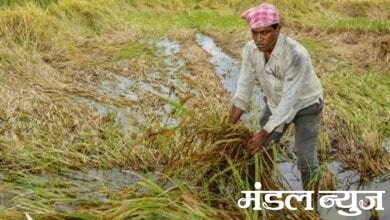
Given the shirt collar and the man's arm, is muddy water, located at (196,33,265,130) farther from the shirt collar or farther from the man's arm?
the shirt collar

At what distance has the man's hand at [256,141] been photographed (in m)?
3.08

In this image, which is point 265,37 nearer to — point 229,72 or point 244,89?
point 244,89

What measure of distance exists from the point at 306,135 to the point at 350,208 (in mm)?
733

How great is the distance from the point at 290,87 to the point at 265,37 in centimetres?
31

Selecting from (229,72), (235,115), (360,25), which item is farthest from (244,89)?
(360,25)

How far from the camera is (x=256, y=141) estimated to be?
3.13m

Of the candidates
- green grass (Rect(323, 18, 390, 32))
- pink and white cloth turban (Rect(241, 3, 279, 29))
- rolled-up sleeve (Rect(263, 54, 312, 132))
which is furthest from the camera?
green grass (Rect(323, 18, 390, 32))

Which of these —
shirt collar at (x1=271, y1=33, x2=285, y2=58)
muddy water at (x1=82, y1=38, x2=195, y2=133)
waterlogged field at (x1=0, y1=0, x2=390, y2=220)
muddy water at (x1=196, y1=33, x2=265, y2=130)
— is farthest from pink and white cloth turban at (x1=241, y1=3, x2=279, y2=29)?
muddy water at (x1=196, y1=33, x2=265, y2=130)

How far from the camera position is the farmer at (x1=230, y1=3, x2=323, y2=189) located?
9.62 ft

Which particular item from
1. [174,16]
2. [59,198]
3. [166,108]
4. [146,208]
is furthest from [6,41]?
[174,16]

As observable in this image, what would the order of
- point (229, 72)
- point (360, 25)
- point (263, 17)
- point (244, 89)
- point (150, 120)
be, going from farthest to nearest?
1. point (360, 25)
2. point (229, 72)
3. point (150, 120)
4. point (244, 89)
5. point (263, 17)

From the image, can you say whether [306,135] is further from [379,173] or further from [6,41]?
[6,41]

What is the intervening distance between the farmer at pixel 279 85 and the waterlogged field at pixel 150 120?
178 mm

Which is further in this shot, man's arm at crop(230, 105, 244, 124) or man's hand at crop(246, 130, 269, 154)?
man's arm at crop(230, 105, 244, 124)
